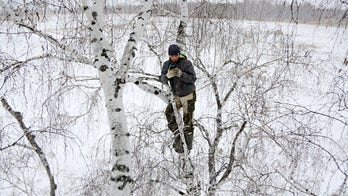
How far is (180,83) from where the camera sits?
12.1 feet

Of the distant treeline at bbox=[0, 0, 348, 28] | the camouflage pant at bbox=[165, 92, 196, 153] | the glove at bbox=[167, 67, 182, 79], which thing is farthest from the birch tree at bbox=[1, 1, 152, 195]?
the camouflage pant at bbox=[165, 92, 196, 153]

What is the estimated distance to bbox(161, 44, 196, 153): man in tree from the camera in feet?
11.4

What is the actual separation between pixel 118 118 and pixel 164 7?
2353 mm

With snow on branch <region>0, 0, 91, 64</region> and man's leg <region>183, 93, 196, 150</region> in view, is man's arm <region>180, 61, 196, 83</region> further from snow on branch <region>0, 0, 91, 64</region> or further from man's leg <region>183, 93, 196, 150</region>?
snow on branch <region>0, 0, 91, 64</region>

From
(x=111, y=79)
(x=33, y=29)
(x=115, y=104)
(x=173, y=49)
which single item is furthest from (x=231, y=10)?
(x=33, y=29)

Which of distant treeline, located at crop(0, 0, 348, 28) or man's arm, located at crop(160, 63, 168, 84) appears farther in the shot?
man's arm, located at crop(160, 63, 168, 84)

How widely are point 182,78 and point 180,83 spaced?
191mm

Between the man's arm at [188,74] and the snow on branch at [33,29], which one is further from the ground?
the snow on branch at [33,29]

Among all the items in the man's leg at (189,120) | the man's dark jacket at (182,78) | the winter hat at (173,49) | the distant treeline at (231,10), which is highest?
the distant treeline at (231,10)

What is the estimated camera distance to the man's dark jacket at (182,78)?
11.6ft

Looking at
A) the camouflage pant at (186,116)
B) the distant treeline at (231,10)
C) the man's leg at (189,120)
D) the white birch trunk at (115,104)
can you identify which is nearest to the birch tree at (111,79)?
the white birch trunk at (115,104)

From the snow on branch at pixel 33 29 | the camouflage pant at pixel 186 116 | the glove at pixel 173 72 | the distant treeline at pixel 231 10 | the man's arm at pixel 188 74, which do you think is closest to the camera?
the distant treeline at pixel 231 10

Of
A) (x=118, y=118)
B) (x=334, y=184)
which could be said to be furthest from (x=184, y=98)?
(x=334, y=184)

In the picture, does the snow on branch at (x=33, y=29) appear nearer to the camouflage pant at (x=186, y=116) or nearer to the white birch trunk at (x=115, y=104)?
the white birch trunk at (x=115, y=104)
